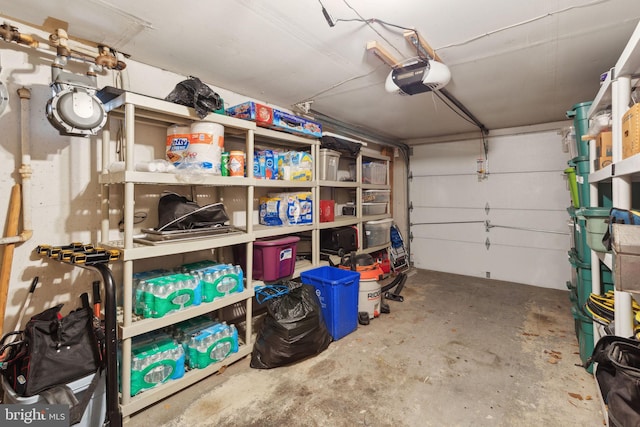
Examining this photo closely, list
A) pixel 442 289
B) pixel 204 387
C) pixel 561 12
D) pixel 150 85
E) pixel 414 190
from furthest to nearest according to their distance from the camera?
pixel 414 190
pixel 442 289
pixel 150 85
pixel 204 387
pixel 561 12

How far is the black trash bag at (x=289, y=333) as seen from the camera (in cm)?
219

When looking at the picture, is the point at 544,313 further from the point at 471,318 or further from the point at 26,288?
the point at 26,288

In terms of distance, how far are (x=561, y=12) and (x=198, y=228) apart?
2.64 meters

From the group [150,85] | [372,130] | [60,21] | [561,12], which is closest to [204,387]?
[150,85]

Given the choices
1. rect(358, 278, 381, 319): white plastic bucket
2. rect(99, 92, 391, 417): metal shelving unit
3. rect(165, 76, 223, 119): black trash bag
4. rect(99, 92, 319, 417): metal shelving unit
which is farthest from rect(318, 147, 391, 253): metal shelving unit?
rect(165, 76, 223, 119): black trash bag

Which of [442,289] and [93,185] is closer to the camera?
[93,185]

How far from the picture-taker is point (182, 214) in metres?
2.04

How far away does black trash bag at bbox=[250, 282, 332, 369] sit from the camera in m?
2.19

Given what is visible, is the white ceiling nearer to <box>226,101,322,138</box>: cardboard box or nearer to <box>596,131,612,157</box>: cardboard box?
<box>226,101,322,138</box>: cardboard box

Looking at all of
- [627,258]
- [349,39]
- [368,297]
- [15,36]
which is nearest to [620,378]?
[627,258]

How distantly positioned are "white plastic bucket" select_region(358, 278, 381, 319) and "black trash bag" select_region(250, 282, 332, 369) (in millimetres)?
756

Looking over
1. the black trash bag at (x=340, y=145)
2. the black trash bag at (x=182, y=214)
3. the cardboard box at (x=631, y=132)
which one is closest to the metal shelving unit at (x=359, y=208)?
the black trash bag at (x=340, y=145)

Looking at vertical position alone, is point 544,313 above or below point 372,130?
below

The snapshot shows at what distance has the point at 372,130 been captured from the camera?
15.3ft
